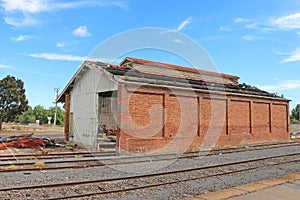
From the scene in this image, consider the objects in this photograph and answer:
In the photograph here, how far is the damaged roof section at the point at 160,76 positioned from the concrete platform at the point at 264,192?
9965 millimetres

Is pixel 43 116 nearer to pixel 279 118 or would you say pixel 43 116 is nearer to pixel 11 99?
pixel 11 99

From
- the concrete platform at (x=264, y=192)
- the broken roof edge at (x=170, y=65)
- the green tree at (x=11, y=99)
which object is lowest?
the concrete platform at (x=264, y=192)

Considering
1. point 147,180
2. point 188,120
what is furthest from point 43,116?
point 147,180

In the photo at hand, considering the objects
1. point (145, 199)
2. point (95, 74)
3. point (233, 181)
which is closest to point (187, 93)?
point (95, 74)

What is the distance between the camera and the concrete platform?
6.18m

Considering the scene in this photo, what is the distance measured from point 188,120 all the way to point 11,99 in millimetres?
32239

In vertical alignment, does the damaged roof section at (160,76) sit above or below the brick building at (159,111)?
above

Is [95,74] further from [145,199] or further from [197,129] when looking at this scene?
[145,199]

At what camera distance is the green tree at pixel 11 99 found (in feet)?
134

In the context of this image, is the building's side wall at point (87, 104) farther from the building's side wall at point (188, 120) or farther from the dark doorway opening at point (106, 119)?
the dark doorway opening at point (106, 119)

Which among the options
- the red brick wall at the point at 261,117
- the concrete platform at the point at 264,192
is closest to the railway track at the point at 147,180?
the concrete platform at the point at 264,192

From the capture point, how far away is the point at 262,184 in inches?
297

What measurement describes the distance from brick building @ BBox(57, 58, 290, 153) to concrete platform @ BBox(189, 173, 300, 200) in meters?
9.10

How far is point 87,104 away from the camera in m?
18.9
